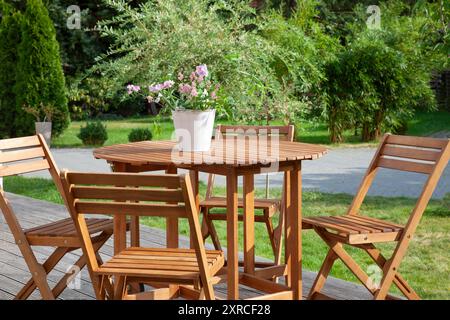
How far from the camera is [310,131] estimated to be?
1605cm

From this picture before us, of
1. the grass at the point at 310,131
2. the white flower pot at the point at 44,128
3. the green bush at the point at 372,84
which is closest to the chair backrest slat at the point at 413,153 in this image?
the grass at the point at 310,131

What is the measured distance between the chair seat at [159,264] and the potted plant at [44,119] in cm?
1054

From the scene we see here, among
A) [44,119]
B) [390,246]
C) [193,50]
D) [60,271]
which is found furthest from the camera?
[44,119]

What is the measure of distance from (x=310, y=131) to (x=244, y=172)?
12632 millimetres

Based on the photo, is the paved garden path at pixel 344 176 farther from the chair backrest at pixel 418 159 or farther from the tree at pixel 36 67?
the chair backrest at pixel 418 159

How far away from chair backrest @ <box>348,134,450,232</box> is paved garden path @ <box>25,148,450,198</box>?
4219 millimetres

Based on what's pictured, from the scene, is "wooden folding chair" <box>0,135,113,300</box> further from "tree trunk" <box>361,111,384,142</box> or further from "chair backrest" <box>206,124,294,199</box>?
"tree trunk" <box>361,111,384,142</box>

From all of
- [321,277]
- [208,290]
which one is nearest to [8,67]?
[321,277]

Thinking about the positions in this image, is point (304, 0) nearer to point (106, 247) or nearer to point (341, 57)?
point (341, 57)

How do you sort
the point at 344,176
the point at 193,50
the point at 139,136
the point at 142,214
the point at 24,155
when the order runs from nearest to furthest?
the point at 142,214, the point at 24,155, the point at 193,50, the point at 344,176, the point at 139,136

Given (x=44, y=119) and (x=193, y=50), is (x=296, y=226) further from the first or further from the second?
(x=44, y=119)

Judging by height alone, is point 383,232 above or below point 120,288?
above

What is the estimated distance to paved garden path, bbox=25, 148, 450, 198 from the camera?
28.6 ft
